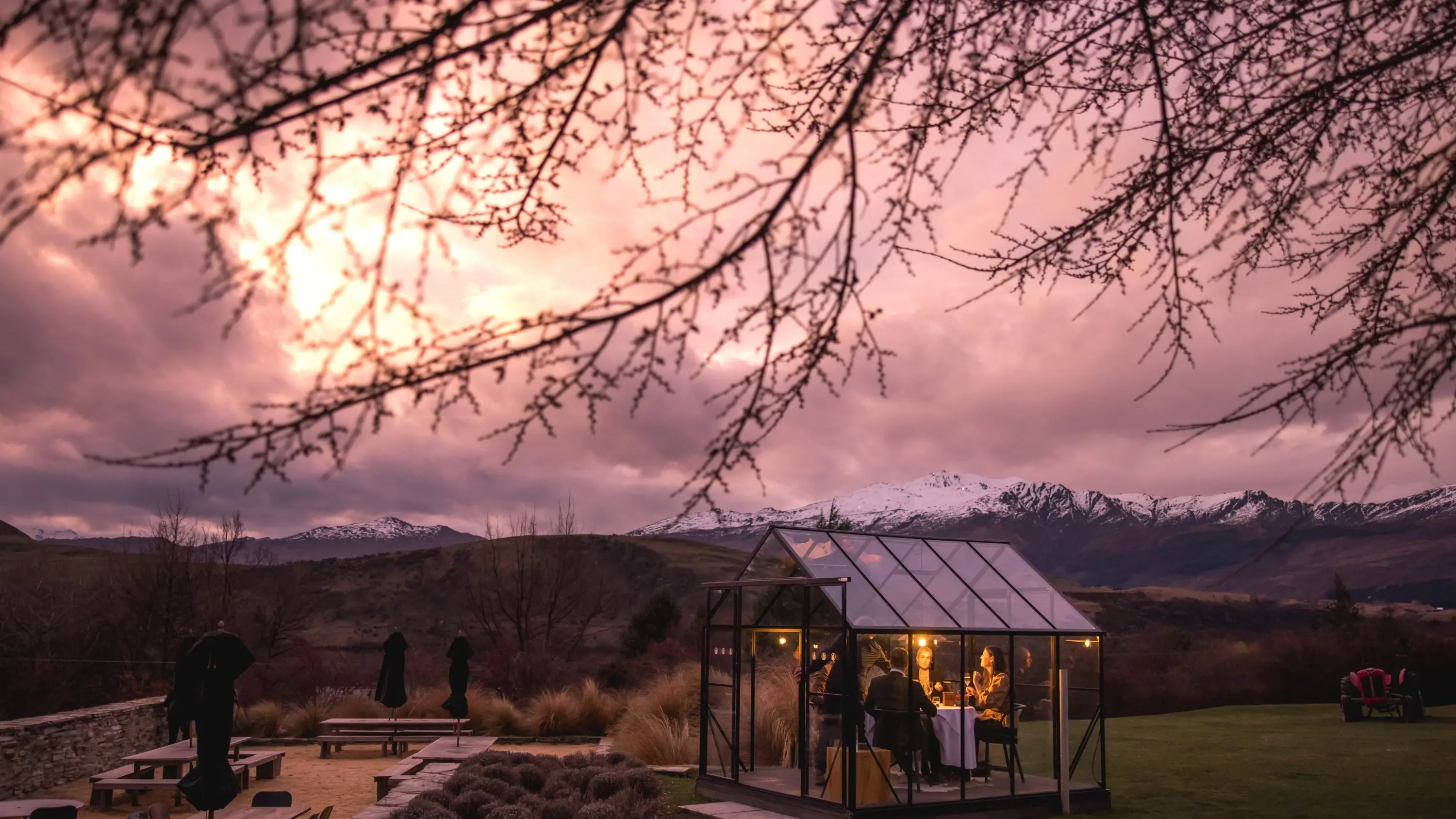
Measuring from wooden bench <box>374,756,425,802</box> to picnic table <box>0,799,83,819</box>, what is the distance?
9.01 feet

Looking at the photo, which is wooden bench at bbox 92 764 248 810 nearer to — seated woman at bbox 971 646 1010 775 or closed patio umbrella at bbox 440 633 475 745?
closed patio umbrella at bbox 440 633 475 745

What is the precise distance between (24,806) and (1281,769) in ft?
46.5

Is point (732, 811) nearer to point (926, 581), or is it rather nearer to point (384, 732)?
point (926, 581)

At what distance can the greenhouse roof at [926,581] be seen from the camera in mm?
10523

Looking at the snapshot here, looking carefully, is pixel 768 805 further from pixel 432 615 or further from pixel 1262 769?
pixel 432 615

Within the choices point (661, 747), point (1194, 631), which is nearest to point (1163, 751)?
point (661, 747)

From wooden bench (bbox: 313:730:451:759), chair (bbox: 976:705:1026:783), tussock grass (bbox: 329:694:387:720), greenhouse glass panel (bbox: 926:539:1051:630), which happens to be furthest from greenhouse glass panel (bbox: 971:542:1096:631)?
tussock grass (bbox: 329:694:387:720)

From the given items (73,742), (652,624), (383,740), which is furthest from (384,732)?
(652,624)

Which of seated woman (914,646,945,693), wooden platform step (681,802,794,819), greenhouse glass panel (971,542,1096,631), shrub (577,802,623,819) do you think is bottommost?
wooden platform step (681,802,794,819)

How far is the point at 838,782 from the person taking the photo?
395 inches

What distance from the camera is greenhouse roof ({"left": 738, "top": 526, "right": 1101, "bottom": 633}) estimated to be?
1052cm

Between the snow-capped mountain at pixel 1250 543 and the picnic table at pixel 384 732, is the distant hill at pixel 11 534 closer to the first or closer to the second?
the snow-capped mountain at pixel 1250 543

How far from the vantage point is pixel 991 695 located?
11.0 m

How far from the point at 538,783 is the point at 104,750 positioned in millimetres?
7291
